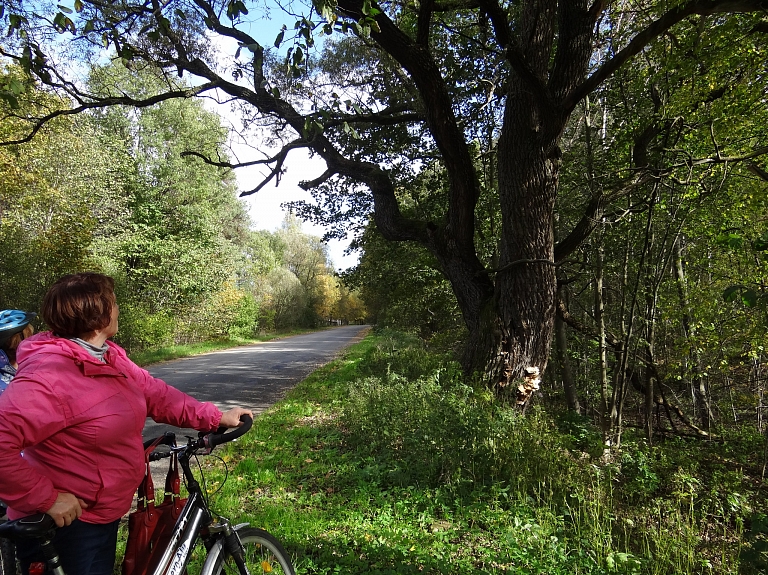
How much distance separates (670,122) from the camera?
648 centimetres

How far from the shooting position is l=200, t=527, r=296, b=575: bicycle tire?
2051 mm

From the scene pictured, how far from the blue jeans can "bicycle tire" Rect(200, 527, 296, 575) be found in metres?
0.44

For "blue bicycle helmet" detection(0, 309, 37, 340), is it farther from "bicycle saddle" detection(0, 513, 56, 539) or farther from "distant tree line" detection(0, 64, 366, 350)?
"distant tree line" detection(0, 64, 366, 350)

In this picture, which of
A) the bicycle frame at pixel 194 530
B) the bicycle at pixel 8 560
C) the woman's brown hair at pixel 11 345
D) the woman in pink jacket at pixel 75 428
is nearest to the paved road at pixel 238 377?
the woman's brown hair at pixel 11 345

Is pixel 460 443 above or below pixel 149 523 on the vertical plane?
below

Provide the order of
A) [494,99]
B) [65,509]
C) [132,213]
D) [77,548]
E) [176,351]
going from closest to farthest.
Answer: [65,509], [77,548], [494,99], [176,351], [132,213]

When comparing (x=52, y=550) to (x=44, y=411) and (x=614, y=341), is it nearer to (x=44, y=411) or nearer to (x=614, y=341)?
(x=44, y=411)

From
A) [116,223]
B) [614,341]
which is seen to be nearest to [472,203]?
[614,341]

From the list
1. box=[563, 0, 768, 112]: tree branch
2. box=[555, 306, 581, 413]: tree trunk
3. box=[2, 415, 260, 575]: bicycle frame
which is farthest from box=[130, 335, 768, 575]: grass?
box=[563, 0, 768, 112]: tree branch

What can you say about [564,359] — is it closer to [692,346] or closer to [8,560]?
[692,346]

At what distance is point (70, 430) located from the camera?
160cm

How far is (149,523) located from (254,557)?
61cm

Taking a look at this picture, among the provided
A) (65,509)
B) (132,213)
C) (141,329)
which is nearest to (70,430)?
(65,509)

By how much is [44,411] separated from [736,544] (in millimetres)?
5286
